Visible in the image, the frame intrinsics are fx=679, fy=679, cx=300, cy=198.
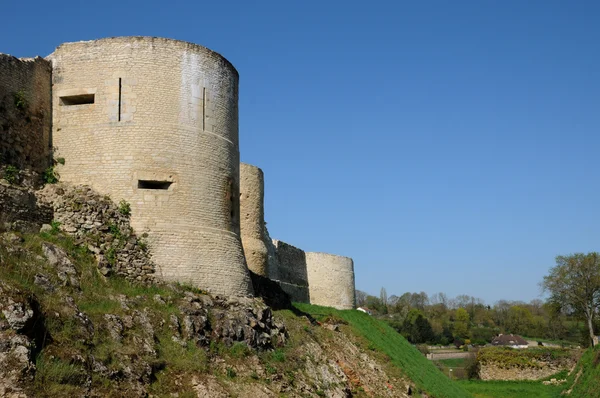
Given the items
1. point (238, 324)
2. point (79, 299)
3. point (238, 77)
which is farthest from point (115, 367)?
point (238, 77)

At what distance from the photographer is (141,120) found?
1784 cm

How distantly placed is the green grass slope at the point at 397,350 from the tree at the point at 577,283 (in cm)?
2507

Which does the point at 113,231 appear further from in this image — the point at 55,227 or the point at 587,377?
the point at 587,377

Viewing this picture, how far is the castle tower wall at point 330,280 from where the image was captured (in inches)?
1563

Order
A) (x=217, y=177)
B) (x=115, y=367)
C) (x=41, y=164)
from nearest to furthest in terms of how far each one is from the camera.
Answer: (x=115, y=367)
(x=41, y=164)
(x=217, y=177)

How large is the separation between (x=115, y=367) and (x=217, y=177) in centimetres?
748

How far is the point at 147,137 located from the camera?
17797 millimetres

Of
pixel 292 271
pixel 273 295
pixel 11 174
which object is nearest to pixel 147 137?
pixel 11 174

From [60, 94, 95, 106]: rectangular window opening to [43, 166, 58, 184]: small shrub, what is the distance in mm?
1944

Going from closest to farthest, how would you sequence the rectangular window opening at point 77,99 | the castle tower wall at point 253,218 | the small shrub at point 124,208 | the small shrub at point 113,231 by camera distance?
the small shrub at point 113,231 < the small shrub at point 124,208 < the rectangular window opening at point 77,99 < the castle tower wall at point 253,218

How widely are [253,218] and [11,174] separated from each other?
13.4 metres

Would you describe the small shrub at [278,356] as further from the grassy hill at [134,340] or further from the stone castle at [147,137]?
the stone castle at [147,137]

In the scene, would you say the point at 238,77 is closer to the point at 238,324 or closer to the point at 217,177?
the point at 217,177

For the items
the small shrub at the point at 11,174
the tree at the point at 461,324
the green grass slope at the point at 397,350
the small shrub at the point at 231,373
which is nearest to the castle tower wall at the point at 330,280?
the green grass slope at the point at 397,350
